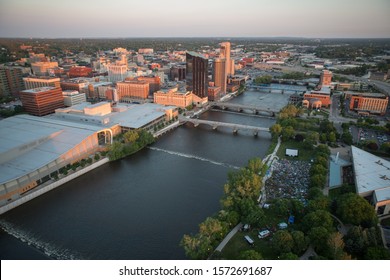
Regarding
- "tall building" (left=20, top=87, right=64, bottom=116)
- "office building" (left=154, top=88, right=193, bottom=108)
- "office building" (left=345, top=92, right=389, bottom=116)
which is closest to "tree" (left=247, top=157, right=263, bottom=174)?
"office building" (left=154, top=88, right=193, bottom=108)

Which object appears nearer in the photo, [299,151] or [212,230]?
[212,230]

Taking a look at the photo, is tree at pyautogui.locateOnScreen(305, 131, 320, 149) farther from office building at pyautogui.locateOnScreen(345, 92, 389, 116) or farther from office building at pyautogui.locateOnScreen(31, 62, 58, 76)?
office building at pyautogui.locateOnScreen(31, 62, 58, 76)

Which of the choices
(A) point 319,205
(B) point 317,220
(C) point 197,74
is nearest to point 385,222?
(A) point 319,205

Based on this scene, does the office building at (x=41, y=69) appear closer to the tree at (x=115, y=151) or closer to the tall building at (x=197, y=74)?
the tall building at (x=197, y=74)

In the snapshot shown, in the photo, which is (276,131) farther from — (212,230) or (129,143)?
(212,230)

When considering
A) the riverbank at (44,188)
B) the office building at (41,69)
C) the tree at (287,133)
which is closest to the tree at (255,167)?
the tree at (287,133)

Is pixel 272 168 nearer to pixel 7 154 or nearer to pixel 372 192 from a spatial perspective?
pixel 372 192
